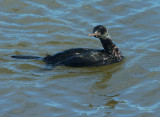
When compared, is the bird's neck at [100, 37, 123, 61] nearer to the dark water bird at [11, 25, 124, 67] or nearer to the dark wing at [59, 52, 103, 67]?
the dark water bird at [11, 25, 124, 67]

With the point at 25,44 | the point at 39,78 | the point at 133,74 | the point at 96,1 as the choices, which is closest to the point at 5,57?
the point at 25,44

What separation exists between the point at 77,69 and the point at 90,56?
0.50 meters

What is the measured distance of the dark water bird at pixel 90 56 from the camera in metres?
10.3

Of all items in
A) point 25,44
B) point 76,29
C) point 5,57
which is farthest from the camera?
point 76,29

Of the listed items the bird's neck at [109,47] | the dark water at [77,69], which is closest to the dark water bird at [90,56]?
the bird's neck at [109,47]

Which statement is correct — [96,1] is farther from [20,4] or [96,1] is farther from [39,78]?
[39,78]

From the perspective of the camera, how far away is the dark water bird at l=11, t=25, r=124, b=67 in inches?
405

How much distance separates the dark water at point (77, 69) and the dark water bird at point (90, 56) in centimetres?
16

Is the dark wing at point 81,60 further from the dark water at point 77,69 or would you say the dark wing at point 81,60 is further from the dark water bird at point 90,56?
the dark water at point 77,69

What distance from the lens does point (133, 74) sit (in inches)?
391

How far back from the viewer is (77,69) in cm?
1027

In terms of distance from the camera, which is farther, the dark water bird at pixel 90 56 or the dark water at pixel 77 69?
the dark water bird at pixel 90 56

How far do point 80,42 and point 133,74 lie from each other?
2684 millimetres

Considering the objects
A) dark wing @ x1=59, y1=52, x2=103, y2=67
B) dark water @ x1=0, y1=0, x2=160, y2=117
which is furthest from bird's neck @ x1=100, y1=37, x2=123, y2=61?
dark wing @ x1=59, y1=52, x2=103, y2=67
